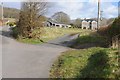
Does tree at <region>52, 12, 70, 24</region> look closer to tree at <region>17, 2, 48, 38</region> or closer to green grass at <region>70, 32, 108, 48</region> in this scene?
tree at <region>17, 2, 48, 38</region>

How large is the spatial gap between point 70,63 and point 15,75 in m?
3.18

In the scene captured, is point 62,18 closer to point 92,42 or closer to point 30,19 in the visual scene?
point 30,19

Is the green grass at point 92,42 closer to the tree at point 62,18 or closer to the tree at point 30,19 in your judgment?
the tree at point 30,19

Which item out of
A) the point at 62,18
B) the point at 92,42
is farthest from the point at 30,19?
the point at 62,18

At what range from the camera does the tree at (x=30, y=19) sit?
3294cm

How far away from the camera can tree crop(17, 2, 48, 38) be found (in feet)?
108

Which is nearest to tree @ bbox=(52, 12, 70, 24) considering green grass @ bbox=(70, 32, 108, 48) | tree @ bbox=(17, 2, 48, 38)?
tree @ bbox=(17, 2, 48, 38)

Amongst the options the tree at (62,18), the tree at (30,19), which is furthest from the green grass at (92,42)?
the tree at (62,18)

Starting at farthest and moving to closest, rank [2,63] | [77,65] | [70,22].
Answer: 1. [70,22]
2. [2,63]
3. [77,65]

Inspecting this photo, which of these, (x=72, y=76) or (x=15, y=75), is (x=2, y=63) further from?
(x=72, y=76)

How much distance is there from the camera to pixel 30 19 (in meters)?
32.9

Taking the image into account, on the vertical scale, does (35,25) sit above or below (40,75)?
above

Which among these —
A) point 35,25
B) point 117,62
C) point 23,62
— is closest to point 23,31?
point 35,25

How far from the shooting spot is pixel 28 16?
108 feet
